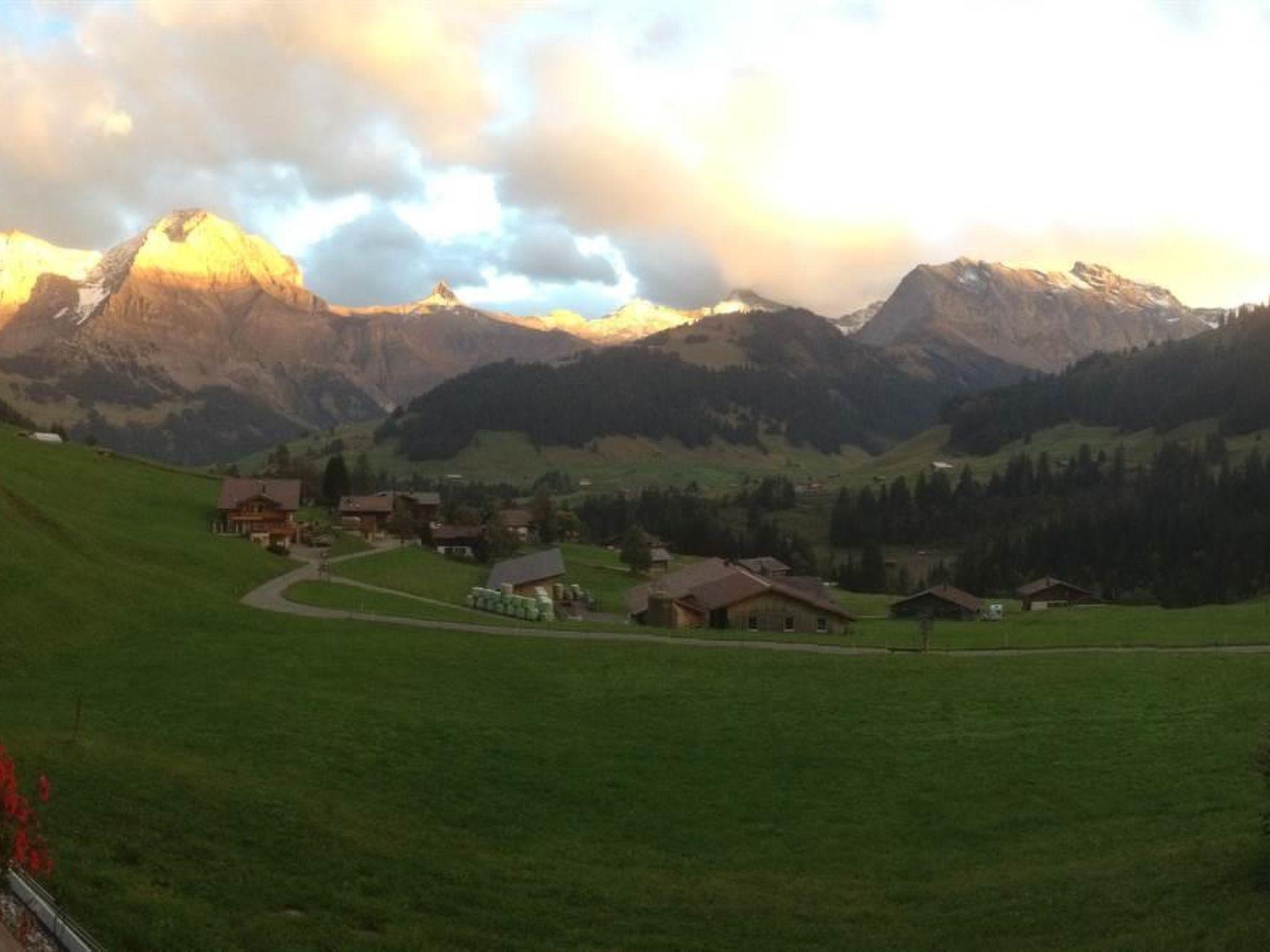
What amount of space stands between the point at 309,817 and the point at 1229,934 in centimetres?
2007

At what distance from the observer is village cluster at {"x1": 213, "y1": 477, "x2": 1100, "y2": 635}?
3782 inches

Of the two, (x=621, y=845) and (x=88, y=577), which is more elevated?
(x=88, y=577)

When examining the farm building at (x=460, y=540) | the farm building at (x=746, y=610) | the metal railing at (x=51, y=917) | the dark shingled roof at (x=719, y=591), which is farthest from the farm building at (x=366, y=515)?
the metal railing at (x=51, y=917)

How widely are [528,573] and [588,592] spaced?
12.3 m

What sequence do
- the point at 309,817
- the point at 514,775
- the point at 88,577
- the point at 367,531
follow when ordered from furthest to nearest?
the point at 367,531 → the point at 88,577 → the point at 514,775 → the point at 309,817

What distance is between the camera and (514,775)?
33719mm

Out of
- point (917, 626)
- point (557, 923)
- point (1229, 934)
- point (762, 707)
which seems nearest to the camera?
point (1229, 934)

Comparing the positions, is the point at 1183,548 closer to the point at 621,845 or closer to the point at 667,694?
the point at 667,694

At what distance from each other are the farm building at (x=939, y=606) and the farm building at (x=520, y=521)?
207 feet

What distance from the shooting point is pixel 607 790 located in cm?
3334

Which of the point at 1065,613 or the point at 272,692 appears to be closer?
the point at 272,692

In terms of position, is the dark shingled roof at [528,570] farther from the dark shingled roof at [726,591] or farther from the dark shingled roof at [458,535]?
the dark shingled roof at [458,535]

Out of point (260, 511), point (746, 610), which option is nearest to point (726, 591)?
point (746, 610)

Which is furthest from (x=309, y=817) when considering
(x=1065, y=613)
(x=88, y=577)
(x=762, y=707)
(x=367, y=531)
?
(x=367, y=531)
